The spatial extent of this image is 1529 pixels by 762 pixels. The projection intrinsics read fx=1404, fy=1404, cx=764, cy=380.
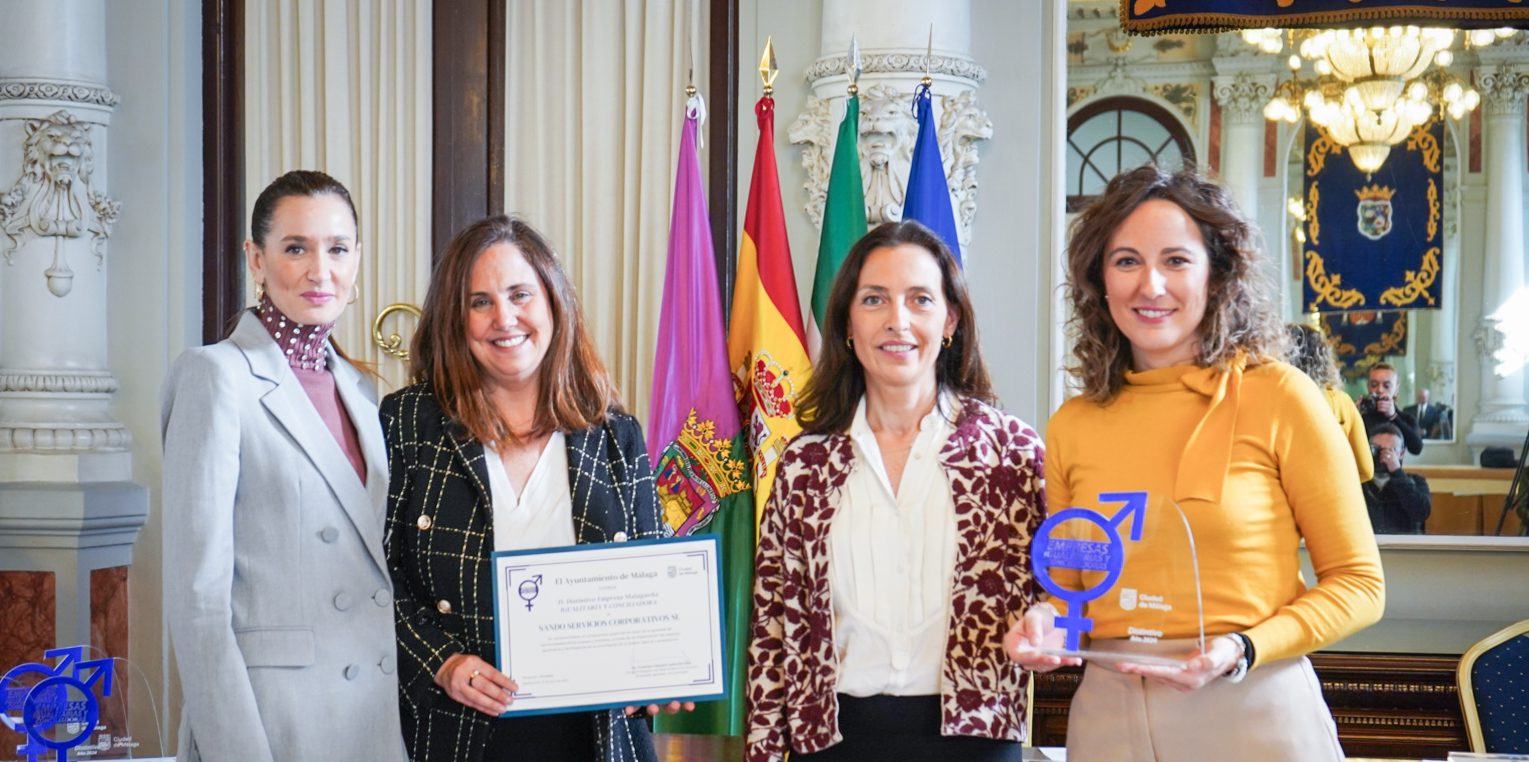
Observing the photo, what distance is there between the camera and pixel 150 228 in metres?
4.26

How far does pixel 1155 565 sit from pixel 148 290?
11.3ft

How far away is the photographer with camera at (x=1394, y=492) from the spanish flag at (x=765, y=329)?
1.80m

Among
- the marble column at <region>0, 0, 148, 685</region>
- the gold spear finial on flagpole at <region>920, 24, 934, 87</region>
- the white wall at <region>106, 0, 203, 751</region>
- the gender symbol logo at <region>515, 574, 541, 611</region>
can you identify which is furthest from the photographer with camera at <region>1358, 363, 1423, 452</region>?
the marble column at <region>0, 0, 148, 685</region>

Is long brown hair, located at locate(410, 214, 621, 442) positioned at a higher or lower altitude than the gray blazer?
higher

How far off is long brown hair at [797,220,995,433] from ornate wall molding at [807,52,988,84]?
1616 millimetres

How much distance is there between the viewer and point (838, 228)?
365 cm

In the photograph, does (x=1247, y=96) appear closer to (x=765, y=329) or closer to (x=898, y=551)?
(x=765, y=329)

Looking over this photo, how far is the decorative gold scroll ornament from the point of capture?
166 inches

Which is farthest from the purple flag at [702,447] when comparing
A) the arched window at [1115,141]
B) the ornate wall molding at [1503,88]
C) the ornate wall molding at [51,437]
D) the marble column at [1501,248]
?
the ornate wall molding at [1503,88]

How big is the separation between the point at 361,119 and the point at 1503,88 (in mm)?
3407

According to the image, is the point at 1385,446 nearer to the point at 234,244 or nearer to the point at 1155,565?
the point at 1155,565

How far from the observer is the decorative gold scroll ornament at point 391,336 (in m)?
4.21

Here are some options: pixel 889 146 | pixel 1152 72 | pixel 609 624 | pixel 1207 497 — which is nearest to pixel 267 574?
pixel 609 624

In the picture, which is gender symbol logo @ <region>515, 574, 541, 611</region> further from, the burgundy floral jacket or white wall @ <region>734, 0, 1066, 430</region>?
white wall @ <region>734, 0, 1066, 430</region>
